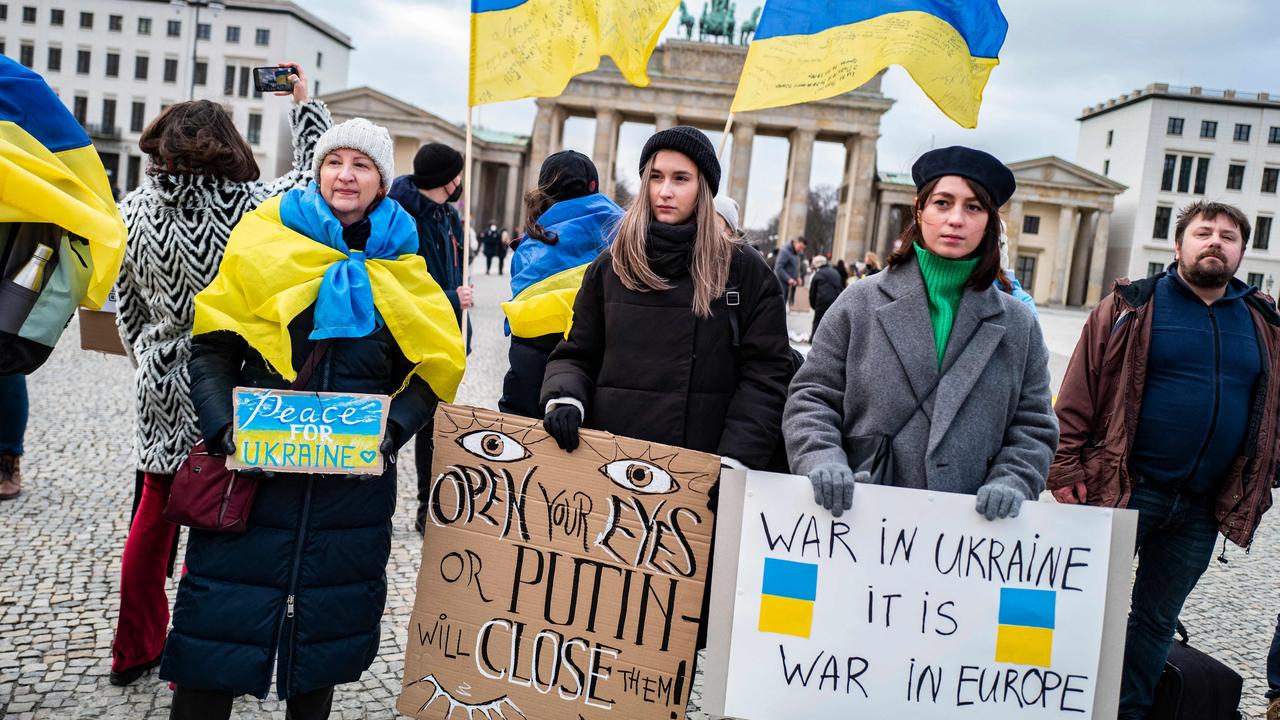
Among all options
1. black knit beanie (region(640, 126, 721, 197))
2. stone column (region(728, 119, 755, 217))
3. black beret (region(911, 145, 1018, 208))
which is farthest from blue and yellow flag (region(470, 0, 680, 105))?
stone column (region(728, 119, 755, 217))

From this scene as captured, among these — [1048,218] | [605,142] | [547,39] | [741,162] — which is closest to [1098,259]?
[1048,218]

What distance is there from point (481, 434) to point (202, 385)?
31.8 inches

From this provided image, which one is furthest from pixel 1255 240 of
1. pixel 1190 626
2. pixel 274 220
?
pixel 274 220

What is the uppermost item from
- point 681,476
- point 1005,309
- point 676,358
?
point 1005,309

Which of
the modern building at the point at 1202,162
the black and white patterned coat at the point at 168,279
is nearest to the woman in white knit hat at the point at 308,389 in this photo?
the black and white patterned coat at the point at 168,279

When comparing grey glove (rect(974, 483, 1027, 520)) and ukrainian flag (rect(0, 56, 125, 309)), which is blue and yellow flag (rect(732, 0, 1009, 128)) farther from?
ukrainian flag (rect(0, 56, 125, 309))

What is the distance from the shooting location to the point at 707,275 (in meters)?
2.80

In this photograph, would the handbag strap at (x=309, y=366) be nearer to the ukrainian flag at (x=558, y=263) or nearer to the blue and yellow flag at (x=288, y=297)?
the blue and yellow flag at (x=288, y=297)

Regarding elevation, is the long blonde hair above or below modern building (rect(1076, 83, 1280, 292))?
below

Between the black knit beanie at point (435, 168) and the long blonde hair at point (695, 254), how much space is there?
255 cm

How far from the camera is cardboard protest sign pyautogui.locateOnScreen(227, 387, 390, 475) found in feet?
8.54

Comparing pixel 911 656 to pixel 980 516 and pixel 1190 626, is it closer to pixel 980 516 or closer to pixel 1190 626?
pixel 980 516

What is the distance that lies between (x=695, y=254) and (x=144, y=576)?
7.68 ft

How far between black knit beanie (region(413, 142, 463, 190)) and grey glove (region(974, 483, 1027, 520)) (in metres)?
3.63
